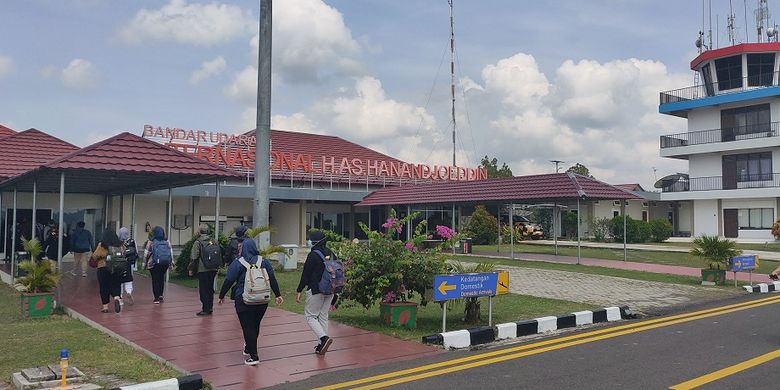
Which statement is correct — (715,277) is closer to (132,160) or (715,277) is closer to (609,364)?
(609,364)

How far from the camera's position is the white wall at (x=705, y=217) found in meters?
44.5

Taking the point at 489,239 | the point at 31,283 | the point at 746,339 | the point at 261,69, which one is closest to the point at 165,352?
the point at 31,283

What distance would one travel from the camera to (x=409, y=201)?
31188 millimetres

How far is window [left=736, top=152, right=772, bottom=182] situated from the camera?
41500 mm

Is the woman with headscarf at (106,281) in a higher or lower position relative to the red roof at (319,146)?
lower

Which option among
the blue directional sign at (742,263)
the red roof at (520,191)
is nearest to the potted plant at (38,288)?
the blue directional sign at (742,263)

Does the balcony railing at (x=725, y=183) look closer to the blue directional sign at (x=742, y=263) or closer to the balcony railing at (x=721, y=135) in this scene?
the balcony railing at (x=721, y=135)

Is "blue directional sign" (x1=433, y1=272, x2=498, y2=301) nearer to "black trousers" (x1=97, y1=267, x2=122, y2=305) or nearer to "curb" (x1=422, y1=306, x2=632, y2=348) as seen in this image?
"curb" (x1=422, y1=306, x2=632, y2=348)

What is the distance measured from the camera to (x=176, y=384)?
6.16m

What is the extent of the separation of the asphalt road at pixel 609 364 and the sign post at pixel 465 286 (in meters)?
0.97

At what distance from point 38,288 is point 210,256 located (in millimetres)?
3082

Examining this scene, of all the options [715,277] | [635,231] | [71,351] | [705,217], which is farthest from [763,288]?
[705,217]

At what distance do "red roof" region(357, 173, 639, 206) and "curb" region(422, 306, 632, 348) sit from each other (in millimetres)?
12131

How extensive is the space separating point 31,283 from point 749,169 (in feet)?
146
